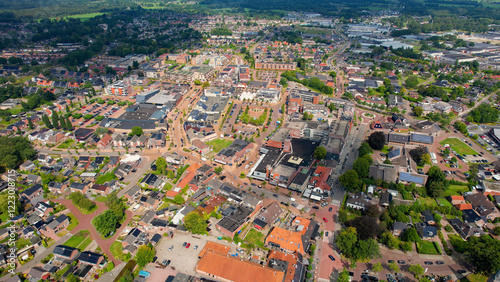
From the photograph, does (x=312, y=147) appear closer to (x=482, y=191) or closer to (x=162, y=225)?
(x=482, y=191)

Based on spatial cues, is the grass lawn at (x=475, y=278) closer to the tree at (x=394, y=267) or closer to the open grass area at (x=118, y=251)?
the tree at (x=394, y=267)

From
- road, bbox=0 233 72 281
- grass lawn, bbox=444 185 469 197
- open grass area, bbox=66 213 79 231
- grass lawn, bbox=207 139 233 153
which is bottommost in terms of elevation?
road, bbox=0 233 72 281

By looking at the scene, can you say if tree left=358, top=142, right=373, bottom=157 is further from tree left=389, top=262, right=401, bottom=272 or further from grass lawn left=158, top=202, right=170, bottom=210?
grass lawn left=158, top=202, right=170, bottom=210

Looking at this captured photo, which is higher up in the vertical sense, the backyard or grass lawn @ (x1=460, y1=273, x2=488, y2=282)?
grass lawn @ (x1=460, y1=273, x2=488, y2=282)

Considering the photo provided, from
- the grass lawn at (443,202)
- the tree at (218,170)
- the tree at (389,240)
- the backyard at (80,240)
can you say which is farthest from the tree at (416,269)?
the backyard at (80,240)

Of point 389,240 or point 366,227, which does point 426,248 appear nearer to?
point 389,240

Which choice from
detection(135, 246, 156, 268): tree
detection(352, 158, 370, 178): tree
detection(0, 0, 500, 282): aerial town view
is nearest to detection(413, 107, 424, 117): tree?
detection(0, 0, 500, 282): aerial town view
